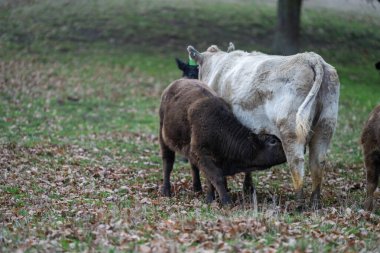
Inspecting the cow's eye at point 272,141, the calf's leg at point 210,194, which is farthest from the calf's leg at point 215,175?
the cow's eye at point 272,141

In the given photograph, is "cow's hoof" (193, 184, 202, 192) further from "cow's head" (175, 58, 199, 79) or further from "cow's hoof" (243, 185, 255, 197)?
"cow's head" (175, 58, 199, 79)

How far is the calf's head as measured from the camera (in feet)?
31.0

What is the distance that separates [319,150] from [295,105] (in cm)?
85

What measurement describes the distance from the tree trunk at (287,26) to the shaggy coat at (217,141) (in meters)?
15.9

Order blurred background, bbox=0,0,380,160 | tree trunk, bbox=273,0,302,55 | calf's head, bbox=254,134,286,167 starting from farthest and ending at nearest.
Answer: tree trunk, bbox=273,0,302,55 → blurred background, bbox=0,0,380,160 → calf's head, bbox=254,134,286,167

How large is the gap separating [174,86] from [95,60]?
54.6 ft

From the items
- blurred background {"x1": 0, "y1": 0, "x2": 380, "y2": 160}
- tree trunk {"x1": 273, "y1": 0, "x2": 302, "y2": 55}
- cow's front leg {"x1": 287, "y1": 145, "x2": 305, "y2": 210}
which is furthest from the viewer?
tree trunk {"x1": 273, "y1": 0, "x2": 302, "y2": 55}

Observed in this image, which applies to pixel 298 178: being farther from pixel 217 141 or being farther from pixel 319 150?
pixel 217 141

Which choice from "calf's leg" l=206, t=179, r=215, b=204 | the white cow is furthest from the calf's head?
"calf's leg" l=206, t=179, r=215, b=204

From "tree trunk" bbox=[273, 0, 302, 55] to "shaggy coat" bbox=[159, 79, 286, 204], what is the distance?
1594 centimetres

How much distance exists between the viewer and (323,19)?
112ft

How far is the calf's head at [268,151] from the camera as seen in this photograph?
9461 millimetres

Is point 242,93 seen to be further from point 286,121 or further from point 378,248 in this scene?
point 378,248

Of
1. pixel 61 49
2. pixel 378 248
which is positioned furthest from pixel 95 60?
pixel 378 248
